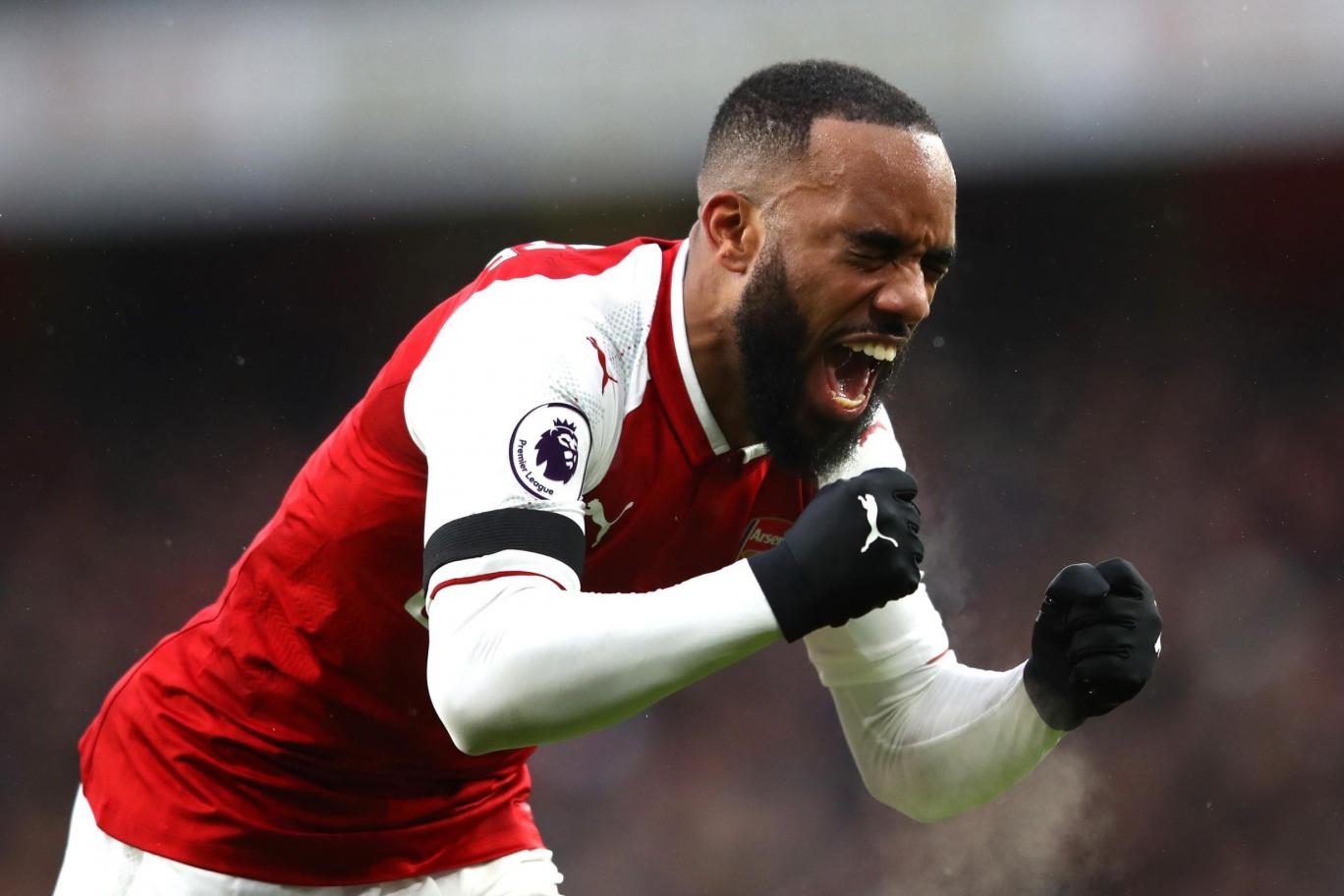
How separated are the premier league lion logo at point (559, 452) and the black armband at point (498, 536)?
58 mm

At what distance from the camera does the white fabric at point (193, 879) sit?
2.64 meters

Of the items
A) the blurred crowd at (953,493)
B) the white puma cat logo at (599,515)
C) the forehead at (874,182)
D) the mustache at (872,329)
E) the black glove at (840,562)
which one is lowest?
the blurred crowd at (953,493)

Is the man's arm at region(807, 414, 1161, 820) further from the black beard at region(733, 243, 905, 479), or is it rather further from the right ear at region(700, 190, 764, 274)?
the right ear at region(700, 190, 764, 274)

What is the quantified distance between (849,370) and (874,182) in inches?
12.2

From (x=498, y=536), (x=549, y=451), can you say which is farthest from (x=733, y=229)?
(x=498, y=536)

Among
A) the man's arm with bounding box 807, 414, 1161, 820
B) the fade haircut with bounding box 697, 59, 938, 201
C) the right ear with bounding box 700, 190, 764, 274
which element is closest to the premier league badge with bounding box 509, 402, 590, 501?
the right ear with bounding box 700, 190, 764, 274

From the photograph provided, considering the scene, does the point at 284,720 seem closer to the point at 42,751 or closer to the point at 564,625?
the point at 564,625

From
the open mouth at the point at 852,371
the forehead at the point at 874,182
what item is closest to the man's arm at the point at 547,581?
the open mouth at the point at 852,371

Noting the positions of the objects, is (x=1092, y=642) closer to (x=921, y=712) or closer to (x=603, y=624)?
(x=921, y=712)

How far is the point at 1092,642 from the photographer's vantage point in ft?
8.33

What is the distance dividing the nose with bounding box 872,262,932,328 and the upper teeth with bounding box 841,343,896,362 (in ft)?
0.18

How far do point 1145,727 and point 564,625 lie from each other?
17.7 feet

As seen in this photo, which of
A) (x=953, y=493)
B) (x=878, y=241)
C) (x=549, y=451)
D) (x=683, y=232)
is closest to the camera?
(x=549, y=451)

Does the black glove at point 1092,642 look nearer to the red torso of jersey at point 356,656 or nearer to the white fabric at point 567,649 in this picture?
the red torso of jersey at point 356,656
